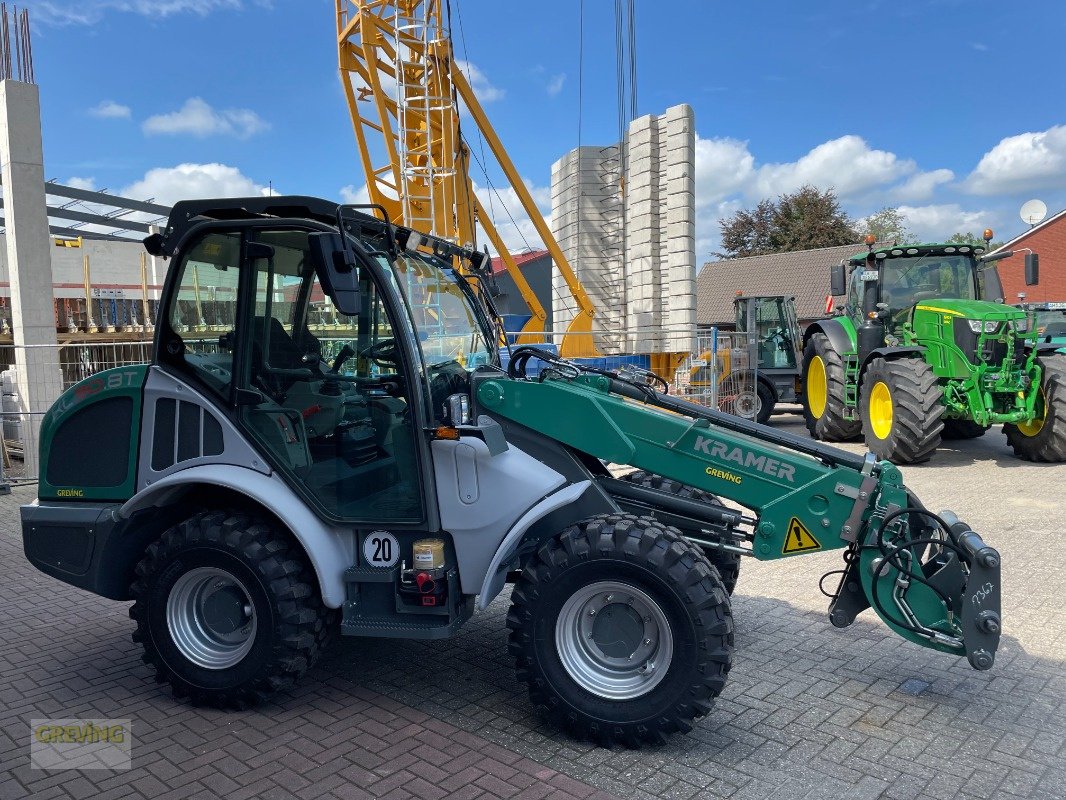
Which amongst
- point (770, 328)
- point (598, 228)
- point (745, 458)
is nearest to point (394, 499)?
point (745, 458)

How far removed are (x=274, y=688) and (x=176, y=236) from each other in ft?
7.58

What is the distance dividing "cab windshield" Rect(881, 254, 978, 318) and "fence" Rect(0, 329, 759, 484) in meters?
2.91

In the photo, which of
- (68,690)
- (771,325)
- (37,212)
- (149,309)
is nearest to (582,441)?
(68,690)

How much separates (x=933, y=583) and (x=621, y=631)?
1472 millimetres

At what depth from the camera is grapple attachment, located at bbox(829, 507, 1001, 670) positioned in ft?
12.0

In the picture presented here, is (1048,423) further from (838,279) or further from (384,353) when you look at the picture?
(384,353)

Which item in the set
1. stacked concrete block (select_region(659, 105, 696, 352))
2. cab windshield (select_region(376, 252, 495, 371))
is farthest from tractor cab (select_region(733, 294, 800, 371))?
cab windshield (select_region(376, 252, 495, 371))

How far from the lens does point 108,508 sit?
14.3ft

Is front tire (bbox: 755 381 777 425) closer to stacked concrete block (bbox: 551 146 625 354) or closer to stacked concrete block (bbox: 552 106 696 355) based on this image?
stacked concrete block (bbox: 552 106 696 355)

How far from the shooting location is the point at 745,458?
3.97 meters

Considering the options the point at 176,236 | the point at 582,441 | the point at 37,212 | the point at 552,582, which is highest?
the point at 37,212

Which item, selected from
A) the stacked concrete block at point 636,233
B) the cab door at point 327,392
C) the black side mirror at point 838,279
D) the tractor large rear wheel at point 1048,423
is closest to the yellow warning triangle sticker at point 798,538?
the cab door at point 327,392

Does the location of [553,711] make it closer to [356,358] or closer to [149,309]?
[356,358]

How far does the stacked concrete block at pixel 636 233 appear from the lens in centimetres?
Answer: 1476
